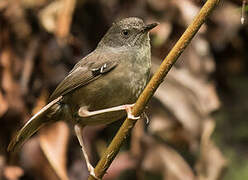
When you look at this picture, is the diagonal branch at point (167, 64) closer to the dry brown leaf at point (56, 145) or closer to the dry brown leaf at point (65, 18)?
the dry brown leaf at point (56, 145)


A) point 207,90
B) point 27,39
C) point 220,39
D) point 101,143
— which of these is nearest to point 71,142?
point 101,143

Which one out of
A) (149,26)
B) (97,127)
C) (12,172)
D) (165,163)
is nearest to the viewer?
(149,26)

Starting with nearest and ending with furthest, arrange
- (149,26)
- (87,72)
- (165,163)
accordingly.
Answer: (149,26), (87,72), (165,163)

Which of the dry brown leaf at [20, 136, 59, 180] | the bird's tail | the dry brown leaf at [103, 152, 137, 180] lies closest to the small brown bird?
the bird's tail

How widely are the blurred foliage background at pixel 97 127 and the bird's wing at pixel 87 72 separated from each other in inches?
39.9

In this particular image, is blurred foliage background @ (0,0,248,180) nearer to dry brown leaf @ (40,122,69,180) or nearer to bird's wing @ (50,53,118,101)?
dry brown leaf @ (40,122,69,180)

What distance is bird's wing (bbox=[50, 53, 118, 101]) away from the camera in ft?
10.1

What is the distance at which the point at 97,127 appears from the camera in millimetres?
4316

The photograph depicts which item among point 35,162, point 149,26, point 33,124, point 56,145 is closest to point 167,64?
point 149,26

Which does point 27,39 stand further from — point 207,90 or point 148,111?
point 207,90

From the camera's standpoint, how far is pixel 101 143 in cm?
443

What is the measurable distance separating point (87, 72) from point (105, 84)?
0.64 feet

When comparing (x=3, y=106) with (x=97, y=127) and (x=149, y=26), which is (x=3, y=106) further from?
(x=149, y=26)

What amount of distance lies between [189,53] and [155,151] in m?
0.94
